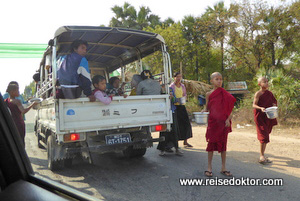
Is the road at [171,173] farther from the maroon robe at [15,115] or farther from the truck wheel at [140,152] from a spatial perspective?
the maroon robe at [15,115]

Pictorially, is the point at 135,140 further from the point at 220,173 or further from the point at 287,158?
the point at 287,158

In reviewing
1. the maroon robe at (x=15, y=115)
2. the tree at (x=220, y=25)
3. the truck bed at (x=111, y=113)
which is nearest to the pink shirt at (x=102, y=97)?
the truck bed at (x=111, y=113)

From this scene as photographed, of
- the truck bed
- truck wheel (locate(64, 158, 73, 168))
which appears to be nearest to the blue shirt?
the truck bed

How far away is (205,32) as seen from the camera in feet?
55.7

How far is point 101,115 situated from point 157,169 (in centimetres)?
142

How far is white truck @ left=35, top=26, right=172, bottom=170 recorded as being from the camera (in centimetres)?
371

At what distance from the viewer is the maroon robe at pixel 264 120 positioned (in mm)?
4523

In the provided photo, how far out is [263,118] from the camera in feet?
15.1

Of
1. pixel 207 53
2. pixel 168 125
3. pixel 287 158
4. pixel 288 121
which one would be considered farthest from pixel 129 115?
pixel 207 53

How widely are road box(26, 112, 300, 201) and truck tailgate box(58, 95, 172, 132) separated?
62cm

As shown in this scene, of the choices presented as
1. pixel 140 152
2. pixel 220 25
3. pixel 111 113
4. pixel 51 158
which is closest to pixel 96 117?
pixel 111 113

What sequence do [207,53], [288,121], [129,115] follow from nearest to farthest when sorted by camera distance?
[129,115]
[288,121]
[207,53]

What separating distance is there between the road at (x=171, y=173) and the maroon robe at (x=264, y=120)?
0.56 meters

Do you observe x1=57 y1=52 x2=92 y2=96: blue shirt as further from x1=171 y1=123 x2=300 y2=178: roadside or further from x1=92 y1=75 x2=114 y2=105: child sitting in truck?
x1=171 y1=123 x2=300 y2=178: roadside
